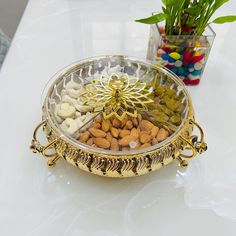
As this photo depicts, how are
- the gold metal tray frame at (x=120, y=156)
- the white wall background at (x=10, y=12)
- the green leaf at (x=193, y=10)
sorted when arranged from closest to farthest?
1. the gold metal tray frame at (x=120, y=156)
2. the green leaf at (x=193, y=10)
3. the white wall background at (x=10, y=12)

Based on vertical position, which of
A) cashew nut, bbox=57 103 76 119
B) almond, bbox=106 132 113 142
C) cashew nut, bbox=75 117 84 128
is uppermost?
cashew nut, bbox=57 103 76 119

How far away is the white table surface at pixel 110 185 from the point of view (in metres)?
0.35

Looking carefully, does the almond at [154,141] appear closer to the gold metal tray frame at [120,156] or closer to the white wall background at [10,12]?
the gold metal tray frame at [120,156]

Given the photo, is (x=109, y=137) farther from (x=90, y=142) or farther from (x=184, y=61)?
(x=184, y=61)

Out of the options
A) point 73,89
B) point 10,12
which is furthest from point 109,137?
point 10,12

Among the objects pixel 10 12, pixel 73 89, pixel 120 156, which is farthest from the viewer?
pixel 10 12

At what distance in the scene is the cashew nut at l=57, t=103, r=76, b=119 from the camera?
0.40 m

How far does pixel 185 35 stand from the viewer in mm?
498

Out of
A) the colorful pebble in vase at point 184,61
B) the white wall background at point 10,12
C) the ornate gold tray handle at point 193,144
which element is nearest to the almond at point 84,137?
the ornate gold tray handle at point 193,144

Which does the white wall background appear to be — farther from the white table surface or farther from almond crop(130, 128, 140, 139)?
almond crop(130, 128, 140, 139)

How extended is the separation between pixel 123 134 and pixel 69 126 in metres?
0.08

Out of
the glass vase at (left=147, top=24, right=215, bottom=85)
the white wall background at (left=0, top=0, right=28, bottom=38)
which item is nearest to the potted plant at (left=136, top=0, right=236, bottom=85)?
the glass vase at (left=147, top=24, right=215, bottom=85)

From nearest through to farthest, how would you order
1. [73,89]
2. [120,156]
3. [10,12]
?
[120,156], [73,89], [10,12]

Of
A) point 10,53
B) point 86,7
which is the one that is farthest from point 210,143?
point 86,7
